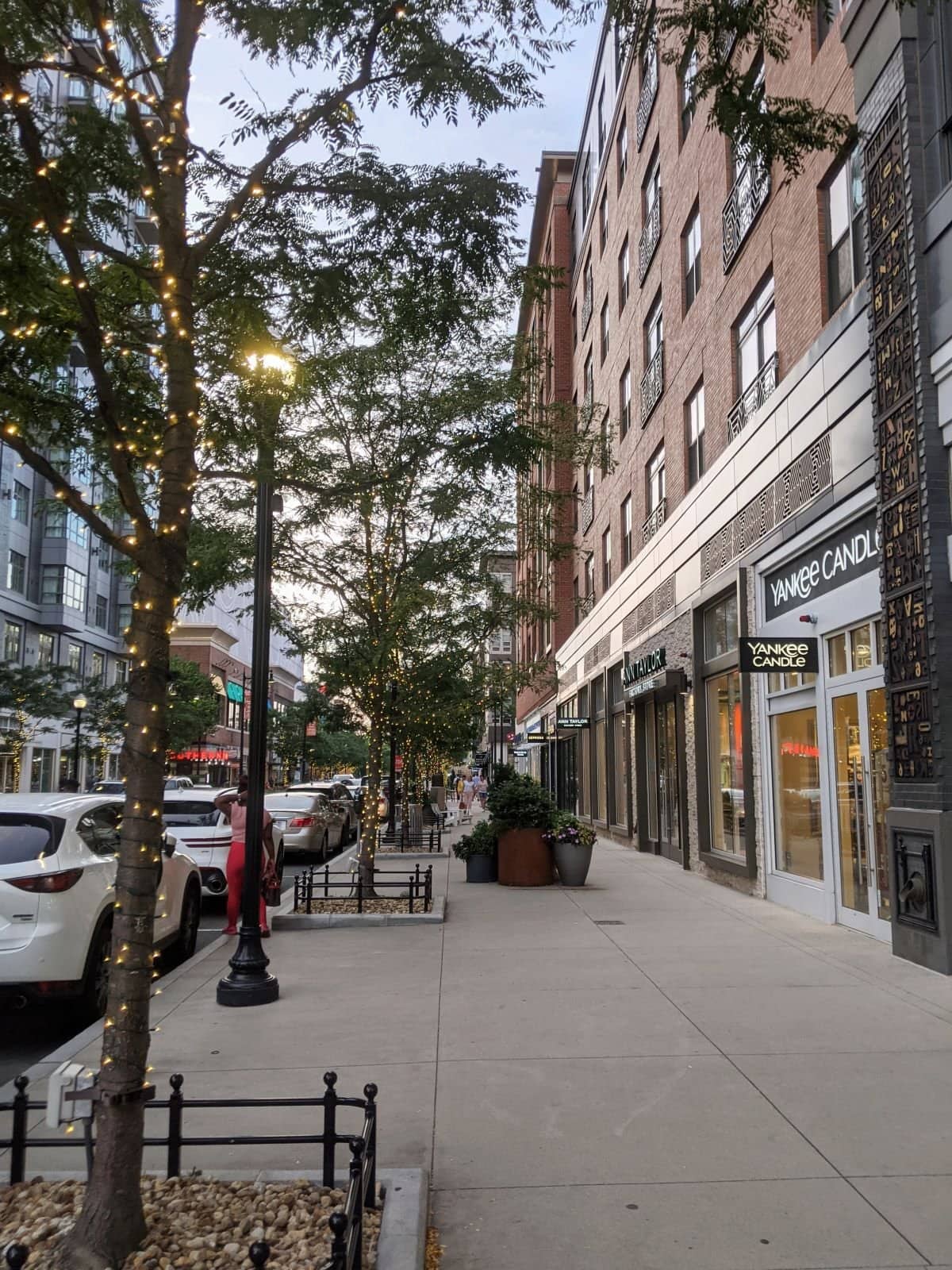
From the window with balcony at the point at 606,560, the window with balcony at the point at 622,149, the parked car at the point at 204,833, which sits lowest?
the parked car at the point at 204,833

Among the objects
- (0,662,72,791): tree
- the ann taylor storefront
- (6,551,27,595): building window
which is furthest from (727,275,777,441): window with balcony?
(6,551,27,595): building window

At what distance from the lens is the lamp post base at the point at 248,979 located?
7754 mm

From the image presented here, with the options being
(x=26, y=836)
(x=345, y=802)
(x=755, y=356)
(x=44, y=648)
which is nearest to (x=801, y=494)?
(x=755, y=356)

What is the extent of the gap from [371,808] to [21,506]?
39976 mm

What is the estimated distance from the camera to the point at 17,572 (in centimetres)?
4741

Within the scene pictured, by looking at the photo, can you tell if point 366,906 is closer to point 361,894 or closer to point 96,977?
point 361,894

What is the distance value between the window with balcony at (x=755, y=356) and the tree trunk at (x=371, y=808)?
6.64 m

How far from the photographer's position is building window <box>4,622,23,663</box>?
45.2 metres

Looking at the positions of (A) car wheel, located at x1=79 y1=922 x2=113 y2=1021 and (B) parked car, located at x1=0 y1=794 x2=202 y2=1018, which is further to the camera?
(A) car wheel, located at x1=79 y1=922 x2=113 y2=1021

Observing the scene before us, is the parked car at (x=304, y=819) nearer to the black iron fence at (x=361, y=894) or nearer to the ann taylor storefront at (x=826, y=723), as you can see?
the black iron fence at (x=361, y=894)

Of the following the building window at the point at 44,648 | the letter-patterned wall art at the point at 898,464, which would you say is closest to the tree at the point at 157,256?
the letter-patterned wall art at the point at 898,464

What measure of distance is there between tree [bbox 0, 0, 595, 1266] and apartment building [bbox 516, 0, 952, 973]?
2.07 meters

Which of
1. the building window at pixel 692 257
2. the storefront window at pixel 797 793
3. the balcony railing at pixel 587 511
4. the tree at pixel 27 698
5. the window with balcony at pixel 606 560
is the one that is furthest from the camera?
the tree at pixel 27 698

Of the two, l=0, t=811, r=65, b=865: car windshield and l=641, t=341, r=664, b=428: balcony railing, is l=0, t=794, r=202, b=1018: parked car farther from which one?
l=641, t=341, r=664, b=428: balcony railing
